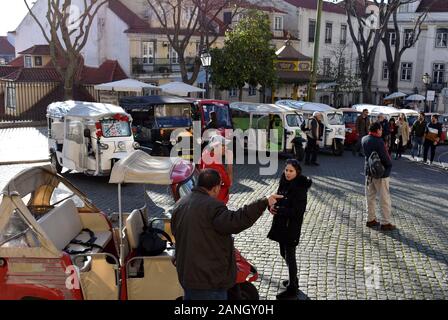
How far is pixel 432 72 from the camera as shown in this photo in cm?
4472

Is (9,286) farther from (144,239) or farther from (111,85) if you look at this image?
(111,85)

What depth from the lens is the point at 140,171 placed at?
17.6ft

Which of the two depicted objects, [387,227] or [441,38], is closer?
[387,227]

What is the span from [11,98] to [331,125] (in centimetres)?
1813

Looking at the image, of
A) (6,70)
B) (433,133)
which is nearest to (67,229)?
(433,133)

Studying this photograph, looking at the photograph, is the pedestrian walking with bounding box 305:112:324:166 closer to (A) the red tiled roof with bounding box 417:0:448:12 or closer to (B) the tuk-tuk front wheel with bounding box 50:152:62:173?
(B) the tuk-tuk front wheel with bounding box 50:152:62:173

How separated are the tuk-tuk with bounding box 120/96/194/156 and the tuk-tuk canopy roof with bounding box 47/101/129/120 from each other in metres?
2.80

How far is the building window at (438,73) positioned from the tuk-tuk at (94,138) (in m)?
38.7

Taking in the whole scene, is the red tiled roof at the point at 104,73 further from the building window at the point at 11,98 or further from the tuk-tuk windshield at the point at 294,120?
the tuk-tuk windshield at the point at 294,120

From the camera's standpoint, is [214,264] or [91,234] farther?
[91,234]

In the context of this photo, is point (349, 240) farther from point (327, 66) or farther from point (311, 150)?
point (327, 66)

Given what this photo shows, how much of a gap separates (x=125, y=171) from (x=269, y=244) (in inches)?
142
